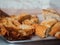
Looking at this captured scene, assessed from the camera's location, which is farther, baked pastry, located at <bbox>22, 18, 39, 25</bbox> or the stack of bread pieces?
baked pastry, located at <bbox>22, 18, 39, 25</bbox>

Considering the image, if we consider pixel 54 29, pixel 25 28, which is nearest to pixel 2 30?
pixel 25 28

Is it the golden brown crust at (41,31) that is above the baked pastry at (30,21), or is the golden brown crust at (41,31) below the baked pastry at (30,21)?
below

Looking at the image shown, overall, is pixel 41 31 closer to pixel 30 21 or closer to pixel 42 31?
pixel 42 31

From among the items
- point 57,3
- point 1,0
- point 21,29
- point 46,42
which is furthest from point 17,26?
point 57,3

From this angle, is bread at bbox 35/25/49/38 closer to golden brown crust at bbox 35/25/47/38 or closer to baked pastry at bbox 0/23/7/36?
golden brown crust at bbox 35/25/47/38

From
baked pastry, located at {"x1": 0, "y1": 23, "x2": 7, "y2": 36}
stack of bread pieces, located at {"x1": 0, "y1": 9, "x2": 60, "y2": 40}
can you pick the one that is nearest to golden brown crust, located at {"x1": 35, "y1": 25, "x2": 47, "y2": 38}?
stack of bread pieces, located at {"x1": 0, "y1": 9, "x2": 60, "y2": 40}

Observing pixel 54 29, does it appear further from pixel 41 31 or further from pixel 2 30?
pixel 2 30

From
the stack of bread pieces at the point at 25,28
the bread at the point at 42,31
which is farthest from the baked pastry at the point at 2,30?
the bread at the point at 42,31

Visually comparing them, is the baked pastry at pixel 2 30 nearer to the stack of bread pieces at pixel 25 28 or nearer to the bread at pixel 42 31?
the stack of bread pieces at pixel 25 28

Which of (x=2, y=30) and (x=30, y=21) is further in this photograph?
(x=30, y=21)

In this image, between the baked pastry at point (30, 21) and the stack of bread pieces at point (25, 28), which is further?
the baked pastry at point (30, 21)

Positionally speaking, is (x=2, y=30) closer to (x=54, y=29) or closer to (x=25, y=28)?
(x=25, y=28)

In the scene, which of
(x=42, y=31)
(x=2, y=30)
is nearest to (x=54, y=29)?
(x=42, y=31)
